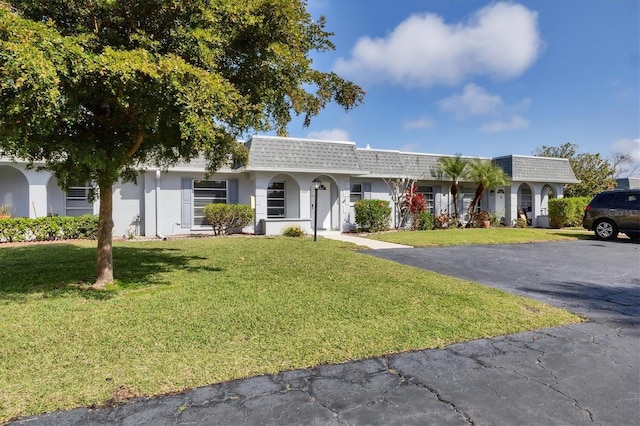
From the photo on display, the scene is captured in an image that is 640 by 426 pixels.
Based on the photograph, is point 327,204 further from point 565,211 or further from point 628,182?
point 628,182

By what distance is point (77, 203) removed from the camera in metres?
14.8

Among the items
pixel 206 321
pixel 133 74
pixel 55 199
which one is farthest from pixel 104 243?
pixel 55 199

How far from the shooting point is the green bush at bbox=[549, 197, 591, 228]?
20.2 metres

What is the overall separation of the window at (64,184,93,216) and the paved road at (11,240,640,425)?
14.5 metres

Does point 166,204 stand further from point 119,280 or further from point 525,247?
point 525,247

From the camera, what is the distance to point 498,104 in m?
19.0

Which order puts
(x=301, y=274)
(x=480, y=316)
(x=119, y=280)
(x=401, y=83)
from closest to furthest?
(x=480, y=316)
(x=119, y=280)
(x=301, y=274)
(x=401, y=83)

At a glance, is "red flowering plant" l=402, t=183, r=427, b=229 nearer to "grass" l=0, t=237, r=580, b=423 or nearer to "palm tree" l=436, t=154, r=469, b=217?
"palm tree" l=436, t=154, r=469, b=217

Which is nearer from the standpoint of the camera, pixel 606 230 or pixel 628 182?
pixel 606 230

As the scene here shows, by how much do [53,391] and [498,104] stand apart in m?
Answer: 20.9

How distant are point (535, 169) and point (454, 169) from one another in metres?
5.80

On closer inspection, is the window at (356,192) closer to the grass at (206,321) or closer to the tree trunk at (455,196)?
the tree trunk at (455,196)

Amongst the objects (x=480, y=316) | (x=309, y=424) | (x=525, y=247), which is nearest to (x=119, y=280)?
(x=309, y=424)

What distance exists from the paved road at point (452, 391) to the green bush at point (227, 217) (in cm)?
1194
